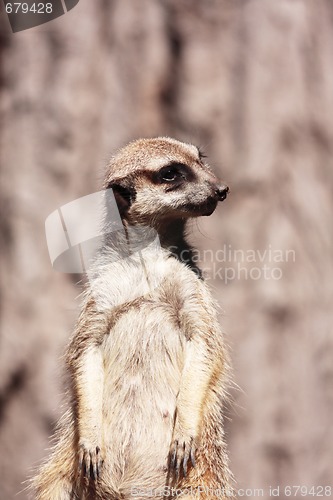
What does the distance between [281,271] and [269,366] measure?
29 centimetres

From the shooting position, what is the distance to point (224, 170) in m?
2.09

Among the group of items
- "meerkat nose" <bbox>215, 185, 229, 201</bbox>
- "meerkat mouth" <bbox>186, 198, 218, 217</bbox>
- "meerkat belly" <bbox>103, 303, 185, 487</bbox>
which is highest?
"meerkat nose" <bbox>215, 185, 229, 201</bbox>

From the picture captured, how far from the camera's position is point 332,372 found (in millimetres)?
2240

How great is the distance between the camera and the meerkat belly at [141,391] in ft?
5.86

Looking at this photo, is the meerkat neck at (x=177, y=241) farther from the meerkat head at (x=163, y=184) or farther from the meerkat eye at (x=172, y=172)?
the meerkat eye at (x=172, y=172)

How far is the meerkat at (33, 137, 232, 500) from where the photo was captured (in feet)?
5.84

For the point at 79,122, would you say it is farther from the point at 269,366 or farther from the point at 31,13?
the point at 269,366

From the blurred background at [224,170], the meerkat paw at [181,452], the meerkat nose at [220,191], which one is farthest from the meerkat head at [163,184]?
the meerkat paw at [181,452]

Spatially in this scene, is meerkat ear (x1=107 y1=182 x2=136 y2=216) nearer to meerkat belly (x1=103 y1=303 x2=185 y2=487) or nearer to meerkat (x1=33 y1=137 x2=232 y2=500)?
meerkat (x1=33 y1=137 x2=232 y2=500)

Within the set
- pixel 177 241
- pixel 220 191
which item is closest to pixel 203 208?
pixel 220 191

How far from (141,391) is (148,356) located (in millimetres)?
92

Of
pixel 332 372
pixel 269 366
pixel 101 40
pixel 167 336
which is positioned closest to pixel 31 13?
pixel 101 40

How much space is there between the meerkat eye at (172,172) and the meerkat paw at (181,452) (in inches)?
25.6

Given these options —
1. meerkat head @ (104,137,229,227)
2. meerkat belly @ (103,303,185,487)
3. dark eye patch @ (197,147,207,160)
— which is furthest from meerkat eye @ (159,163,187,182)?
meerkat belly @ (103,303,185,487)
